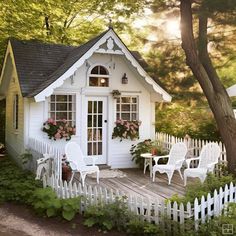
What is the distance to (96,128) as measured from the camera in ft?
36.1

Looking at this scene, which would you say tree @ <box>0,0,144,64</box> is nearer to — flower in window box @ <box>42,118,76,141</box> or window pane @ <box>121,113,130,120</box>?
window pane @ <box>121,113,130,120</box>

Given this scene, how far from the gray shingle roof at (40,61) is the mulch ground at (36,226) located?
12.3ft

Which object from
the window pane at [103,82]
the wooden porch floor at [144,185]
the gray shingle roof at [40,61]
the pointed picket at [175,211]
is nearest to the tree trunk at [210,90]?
the wooden porch floor at [144,185]

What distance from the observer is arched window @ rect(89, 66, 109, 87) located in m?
10.9

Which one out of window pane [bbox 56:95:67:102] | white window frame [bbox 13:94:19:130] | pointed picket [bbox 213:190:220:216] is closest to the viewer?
pointed picket [bbox 213:190:220:216]

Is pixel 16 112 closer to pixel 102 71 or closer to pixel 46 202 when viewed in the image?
pixel 102 71

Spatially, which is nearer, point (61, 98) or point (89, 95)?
point (61, 98)

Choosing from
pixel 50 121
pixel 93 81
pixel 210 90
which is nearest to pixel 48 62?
pixel 93 81

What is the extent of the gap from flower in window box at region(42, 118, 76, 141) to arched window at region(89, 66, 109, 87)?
5.59ft

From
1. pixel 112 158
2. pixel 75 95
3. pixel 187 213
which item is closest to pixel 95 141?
pixel 112 158

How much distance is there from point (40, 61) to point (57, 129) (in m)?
2.86

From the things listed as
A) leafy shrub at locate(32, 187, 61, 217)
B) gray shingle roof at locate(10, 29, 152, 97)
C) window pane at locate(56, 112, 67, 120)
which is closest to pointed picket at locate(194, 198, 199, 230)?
leafy shrub at locate(32, 187, 61, 217)

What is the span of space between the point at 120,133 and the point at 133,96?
1.48 metres

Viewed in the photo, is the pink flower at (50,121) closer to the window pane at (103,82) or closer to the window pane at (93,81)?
the window pane at (93,81)
